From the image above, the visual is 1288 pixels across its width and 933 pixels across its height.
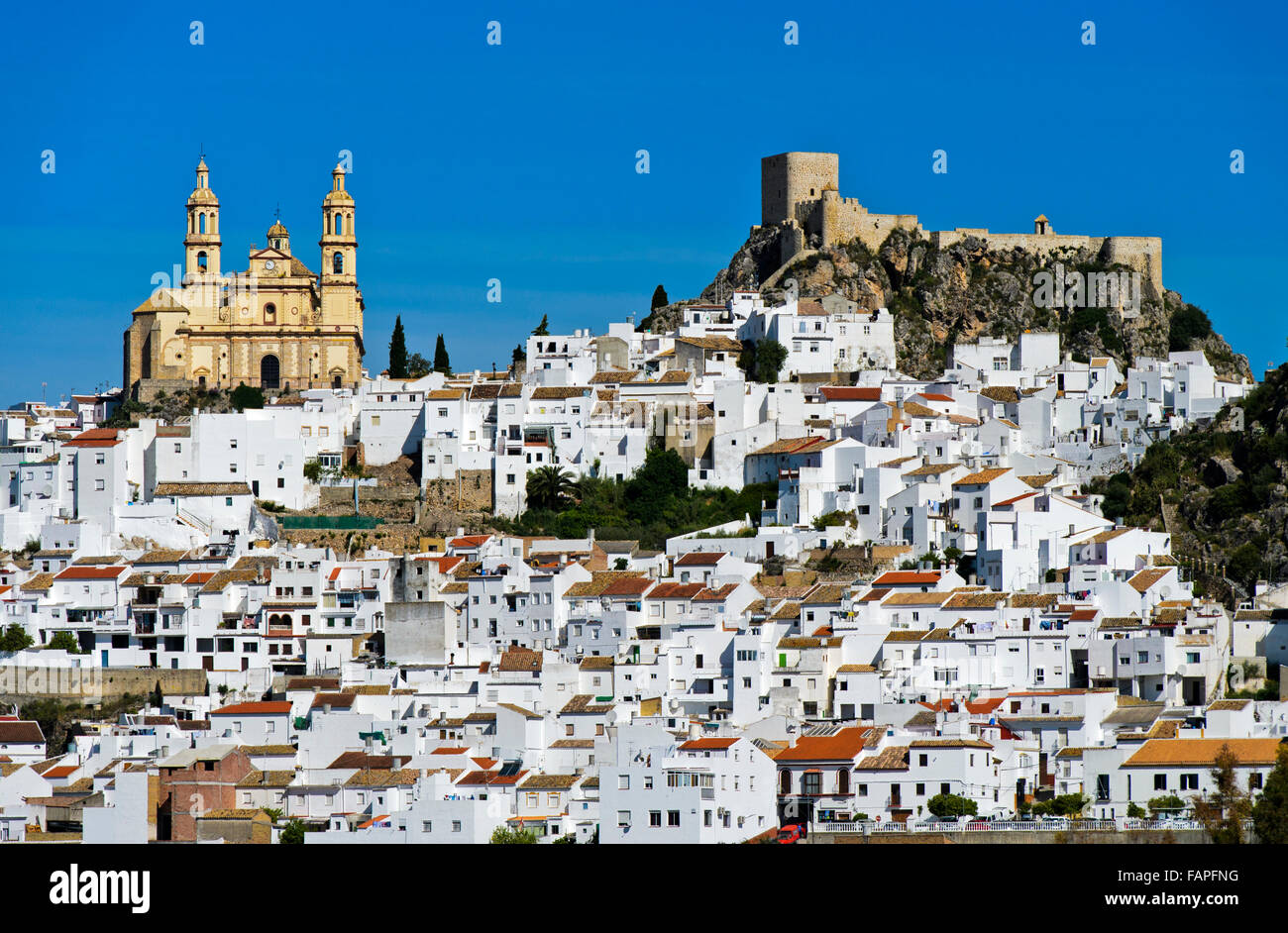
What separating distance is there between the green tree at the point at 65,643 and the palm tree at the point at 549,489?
42.2 ft

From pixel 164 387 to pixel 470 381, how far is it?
9350 millimetres

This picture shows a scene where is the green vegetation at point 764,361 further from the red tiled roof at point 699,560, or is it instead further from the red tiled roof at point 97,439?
the red tiled roof at point 97,439

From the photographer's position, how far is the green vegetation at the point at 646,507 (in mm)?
55188

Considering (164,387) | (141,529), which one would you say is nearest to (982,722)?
(141,529)

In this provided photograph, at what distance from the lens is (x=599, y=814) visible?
3569 centimetres

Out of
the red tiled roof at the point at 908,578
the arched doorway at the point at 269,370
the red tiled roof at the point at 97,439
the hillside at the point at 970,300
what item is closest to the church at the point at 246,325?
the arched doorway at the point at 269,370

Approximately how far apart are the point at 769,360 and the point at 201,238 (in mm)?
18565

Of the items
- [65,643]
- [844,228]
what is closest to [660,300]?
[844,228]

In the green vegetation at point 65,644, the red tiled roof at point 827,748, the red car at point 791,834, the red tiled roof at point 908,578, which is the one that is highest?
the red tiled roof at point 908,578

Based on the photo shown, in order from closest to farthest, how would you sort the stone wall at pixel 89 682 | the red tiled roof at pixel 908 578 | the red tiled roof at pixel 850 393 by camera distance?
the red tiled roof at pixel 908 578 → the stone wall at pixel 89 682 → the red tiled roof at pixel 850 393

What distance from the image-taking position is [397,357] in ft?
219

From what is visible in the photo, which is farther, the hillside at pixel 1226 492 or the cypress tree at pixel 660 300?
the cypress tree at pixel 660 300

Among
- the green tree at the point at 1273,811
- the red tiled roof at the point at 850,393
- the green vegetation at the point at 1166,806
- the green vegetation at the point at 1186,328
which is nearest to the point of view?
the green tree at the point at 1273,811

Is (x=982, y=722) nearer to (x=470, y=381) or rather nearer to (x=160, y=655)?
(x=160, y=655)
